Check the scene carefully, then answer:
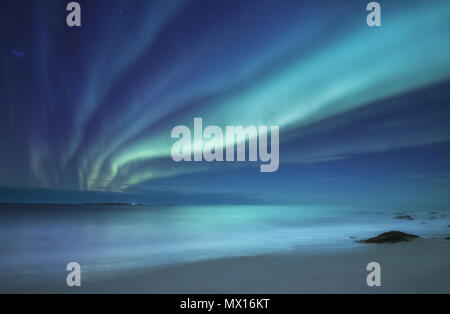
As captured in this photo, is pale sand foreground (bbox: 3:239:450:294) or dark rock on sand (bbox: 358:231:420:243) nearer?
pale sand foreground (bbox: 3:239:450:294)

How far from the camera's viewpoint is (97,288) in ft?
19.9

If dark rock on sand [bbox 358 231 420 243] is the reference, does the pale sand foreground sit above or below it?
below

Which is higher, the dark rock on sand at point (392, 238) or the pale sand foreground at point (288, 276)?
the dark rock on sand at point (392, 238)

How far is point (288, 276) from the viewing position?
21.0 feet

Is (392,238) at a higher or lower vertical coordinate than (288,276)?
higher

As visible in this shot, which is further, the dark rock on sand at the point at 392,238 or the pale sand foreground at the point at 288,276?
the dark rock on sand at the point at 392,238

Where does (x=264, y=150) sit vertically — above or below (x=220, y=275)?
above

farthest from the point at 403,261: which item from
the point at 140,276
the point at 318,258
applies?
the point at 140,276

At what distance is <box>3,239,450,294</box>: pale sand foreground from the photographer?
226 inches

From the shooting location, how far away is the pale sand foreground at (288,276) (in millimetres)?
5734

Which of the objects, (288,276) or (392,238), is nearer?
(288,276)
